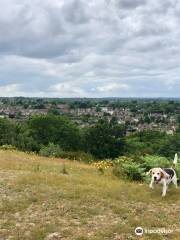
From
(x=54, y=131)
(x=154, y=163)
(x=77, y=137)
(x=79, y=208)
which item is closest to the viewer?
(x=79, y=208)

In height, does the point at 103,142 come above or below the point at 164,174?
below

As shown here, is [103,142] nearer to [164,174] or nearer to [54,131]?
[54,131]

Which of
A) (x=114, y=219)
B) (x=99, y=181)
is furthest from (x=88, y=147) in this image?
(x=114, y=219)

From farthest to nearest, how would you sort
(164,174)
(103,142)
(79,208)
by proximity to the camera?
(103,142) < (164,174) < (79,208)

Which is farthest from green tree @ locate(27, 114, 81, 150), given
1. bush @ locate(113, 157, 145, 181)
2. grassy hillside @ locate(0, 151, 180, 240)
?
grassy hillside @ locate(0, 151, 180, 240)

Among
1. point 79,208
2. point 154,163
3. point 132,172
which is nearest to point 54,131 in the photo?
point 154,163

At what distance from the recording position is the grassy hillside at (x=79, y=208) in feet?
34.1

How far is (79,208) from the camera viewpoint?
1188 centimetres

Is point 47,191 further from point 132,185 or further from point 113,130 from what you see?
point 113,130

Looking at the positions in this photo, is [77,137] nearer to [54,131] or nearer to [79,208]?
[54,131]

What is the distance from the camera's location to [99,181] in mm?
15438

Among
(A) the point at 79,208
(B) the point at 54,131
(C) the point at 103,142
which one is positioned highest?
(A) the point at 79,208

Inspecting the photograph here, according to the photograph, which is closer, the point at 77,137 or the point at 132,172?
the point at 132,172

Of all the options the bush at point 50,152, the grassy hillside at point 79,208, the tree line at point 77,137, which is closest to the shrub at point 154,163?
the grassy hillside at point 79,208
